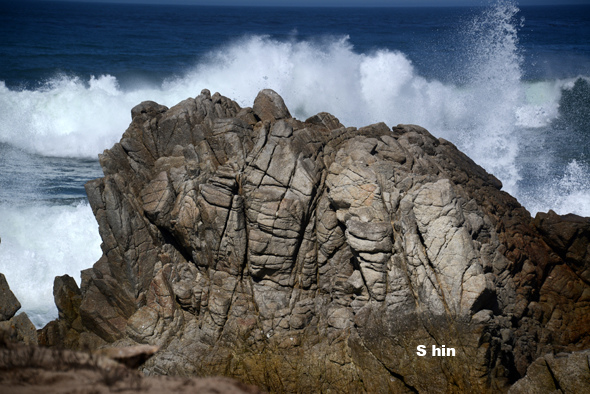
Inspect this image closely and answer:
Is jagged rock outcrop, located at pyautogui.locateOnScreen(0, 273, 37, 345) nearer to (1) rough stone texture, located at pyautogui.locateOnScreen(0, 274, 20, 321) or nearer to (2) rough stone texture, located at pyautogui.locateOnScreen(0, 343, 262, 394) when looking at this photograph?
(1) rough stone texture, located at pyautogui.locateOnScreen(0, 274, 20, 321)

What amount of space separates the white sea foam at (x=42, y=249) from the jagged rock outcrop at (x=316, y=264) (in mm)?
5738

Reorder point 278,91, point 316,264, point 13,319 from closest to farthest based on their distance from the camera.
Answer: point 13,319
point 316,264
point 278,91

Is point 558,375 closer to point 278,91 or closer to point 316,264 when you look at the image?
point 316,264

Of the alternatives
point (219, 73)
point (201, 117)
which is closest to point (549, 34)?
point (219, 73)

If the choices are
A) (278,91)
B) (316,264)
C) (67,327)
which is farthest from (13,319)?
(278,91)

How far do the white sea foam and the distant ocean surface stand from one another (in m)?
0.05

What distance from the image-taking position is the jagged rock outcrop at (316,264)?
41.1ft

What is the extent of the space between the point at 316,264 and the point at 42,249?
1281cm

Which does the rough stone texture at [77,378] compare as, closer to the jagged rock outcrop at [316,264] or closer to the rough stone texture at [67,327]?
the jagged rock outcrop at [316,264]

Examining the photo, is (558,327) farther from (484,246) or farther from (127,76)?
(127,76)

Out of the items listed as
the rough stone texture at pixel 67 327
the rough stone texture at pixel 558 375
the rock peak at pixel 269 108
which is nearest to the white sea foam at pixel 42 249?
the rough stone texture at pixel 67 327

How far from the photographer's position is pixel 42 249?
20.7m

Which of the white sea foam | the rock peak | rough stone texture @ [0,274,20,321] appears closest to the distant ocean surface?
the white sea foam

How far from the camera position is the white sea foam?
19.3 m
